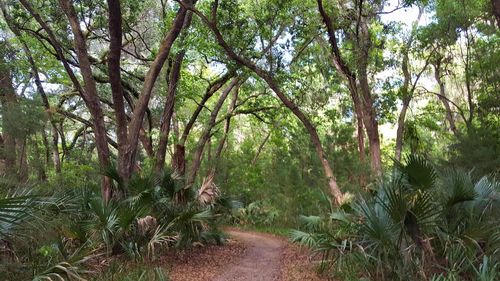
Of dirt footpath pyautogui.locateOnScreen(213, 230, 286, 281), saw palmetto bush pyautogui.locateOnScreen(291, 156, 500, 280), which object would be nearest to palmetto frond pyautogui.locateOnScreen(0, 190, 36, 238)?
saw palmetto bush pyautogui.locateOnScreen(291, 156, 500, 280)

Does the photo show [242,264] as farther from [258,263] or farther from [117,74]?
[117,74]

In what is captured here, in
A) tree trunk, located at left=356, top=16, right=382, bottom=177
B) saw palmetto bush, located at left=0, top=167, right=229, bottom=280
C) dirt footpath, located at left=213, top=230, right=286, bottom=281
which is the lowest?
dirt footpath, located at left=213, top=230, right=286, bottom=281

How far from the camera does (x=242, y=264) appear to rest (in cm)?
1046

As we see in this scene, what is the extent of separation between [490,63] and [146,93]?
12.6 meters

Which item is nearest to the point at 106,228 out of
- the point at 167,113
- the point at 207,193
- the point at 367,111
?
the point at 207,193

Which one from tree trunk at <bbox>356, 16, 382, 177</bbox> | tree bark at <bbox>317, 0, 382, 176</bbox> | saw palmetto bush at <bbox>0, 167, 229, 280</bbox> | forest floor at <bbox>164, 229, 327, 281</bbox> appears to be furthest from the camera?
tree trunk at <bbox>356, 16, 382, 177</bbox>

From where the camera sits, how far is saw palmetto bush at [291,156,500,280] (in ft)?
20.0

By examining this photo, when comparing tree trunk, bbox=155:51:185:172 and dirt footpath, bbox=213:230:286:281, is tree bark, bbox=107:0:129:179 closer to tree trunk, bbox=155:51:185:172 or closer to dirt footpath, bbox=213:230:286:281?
tree trunk, bbox=155:51:185:172

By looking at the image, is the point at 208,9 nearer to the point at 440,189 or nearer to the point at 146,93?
the point at 146,93

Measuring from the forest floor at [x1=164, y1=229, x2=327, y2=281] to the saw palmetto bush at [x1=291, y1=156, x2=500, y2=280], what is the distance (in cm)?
245

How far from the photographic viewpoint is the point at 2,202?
4004 mm

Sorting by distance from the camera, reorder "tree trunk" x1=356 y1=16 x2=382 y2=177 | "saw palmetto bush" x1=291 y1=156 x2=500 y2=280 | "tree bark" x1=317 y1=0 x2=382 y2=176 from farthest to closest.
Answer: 1. "tree trunk" x1=356 y1=16 x2=382 y2=177
2. "tree bark" x1=317 y1=0 x2=382 y2=176
3. "saw palmetto bush" x1=291 y1=156 x2=500 y2=280

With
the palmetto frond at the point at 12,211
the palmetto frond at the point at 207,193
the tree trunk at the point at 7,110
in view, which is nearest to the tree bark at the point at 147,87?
the palmetto frond at the point at 207,193

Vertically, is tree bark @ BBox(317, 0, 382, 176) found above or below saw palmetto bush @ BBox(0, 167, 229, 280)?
above
